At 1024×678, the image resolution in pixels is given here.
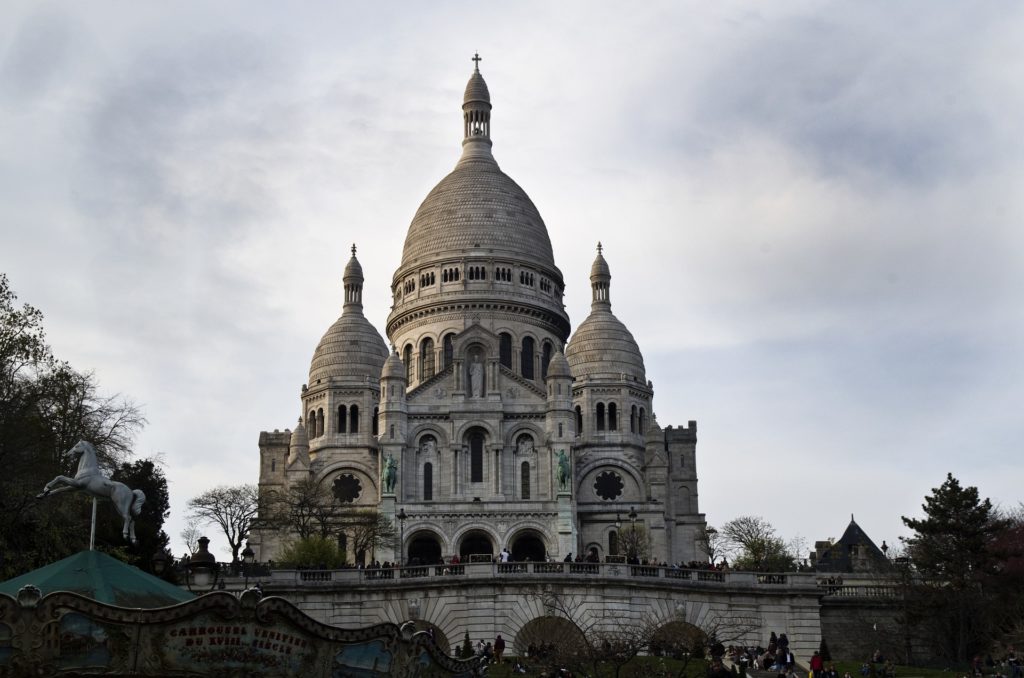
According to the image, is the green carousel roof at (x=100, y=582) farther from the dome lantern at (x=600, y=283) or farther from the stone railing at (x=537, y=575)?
the dome lantern at (x=600, y=283)

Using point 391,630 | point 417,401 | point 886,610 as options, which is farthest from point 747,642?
point 417,401

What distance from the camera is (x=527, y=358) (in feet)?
346

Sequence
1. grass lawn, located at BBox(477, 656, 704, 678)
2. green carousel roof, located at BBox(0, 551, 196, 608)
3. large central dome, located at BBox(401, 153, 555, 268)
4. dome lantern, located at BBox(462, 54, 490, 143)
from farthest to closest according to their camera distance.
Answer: dome lantern, located at BBox(462, 54, 490, 143) < large central dome, located at BBox(401, 153, 555, 268) < grass lawn, located at BBox(477, 656, 704, 678) < green carousel roof, located at BBox(0, 551, 196, 608)

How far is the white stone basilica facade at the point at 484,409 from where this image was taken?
88.9 meters

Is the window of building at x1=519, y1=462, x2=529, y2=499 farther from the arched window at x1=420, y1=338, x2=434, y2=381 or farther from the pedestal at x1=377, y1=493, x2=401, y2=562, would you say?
the arched window at x1=420, y1=338, x2=434, y2=381

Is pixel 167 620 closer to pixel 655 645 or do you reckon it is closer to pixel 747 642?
pixel 655 645

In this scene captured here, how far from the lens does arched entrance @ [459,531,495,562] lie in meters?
88.2

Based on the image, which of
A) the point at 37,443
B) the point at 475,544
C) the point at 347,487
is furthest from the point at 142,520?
the point at 347,487

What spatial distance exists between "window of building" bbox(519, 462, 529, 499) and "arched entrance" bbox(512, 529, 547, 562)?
396 cm

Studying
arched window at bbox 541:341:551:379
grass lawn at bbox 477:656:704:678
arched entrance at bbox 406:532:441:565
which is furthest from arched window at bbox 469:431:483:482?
grass lawn at bbox 477:656:704:678

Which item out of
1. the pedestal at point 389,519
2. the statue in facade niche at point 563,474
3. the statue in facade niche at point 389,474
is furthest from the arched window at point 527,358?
the pedestal at point 389,519

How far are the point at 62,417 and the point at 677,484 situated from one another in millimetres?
61704

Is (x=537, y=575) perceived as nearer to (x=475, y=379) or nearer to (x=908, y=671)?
(x=908, y=671)

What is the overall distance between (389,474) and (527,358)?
19.6 meters
